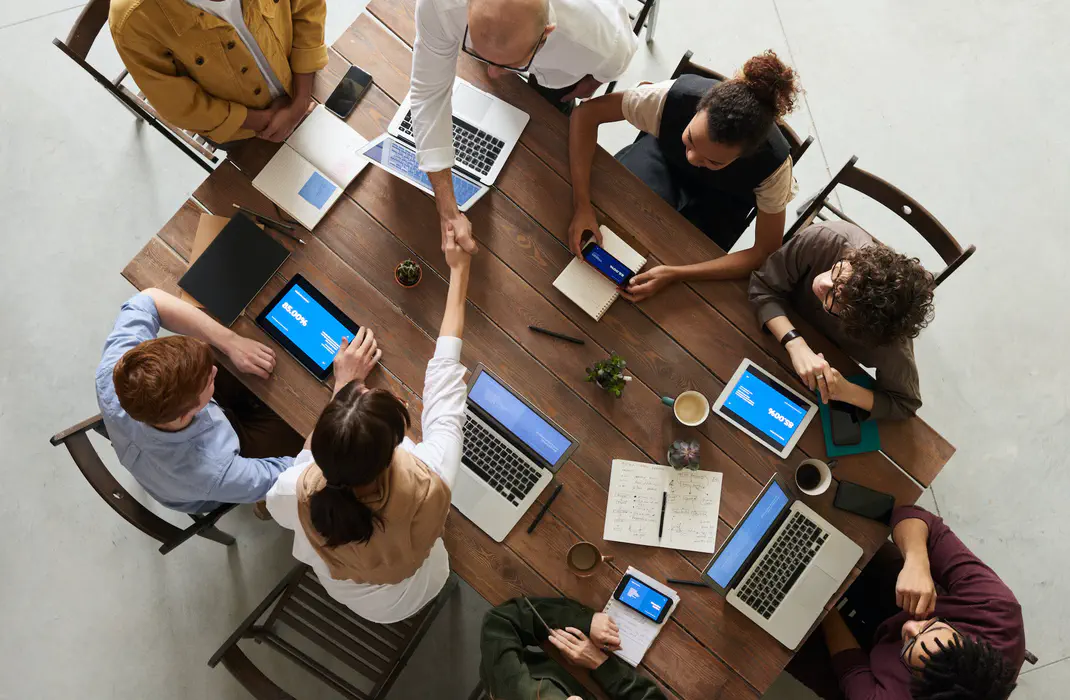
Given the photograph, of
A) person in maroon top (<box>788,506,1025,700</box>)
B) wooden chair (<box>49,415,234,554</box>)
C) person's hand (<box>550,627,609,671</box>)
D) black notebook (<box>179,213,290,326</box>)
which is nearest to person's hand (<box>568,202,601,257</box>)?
black notebook (<box>179,213,290,326</box>)

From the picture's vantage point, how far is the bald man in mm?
1665

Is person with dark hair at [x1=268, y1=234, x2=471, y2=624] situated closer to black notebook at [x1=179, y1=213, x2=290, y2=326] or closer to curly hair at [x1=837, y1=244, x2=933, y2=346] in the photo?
black notebook at [x1=179, y1=213, x2=290, y2=326]

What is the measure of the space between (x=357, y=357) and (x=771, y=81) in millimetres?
1376

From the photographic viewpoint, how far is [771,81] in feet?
5.92

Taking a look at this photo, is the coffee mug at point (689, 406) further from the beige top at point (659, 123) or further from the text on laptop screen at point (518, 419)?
the beige top at point (659, 123)

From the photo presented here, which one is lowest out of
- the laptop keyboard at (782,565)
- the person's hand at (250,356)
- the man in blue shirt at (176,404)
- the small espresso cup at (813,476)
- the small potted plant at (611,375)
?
the man in blue shirt at (176,404)

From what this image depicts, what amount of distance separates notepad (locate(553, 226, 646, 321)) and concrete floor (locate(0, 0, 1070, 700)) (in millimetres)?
1213

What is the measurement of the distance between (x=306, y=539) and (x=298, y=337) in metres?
0.63

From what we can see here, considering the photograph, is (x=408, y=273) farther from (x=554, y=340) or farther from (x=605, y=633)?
(x=605, y=633)

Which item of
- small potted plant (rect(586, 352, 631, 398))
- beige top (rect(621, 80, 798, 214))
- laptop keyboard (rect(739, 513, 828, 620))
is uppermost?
beige top (rect(621, 80, 798, 214))

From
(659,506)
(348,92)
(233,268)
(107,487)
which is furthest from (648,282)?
(107,487)

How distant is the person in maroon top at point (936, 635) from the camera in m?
1.75

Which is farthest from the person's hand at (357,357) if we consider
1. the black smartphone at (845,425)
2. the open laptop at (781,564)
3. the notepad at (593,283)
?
the black smartphone at (845,425)

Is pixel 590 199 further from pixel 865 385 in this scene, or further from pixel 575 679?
pixel 575 679
